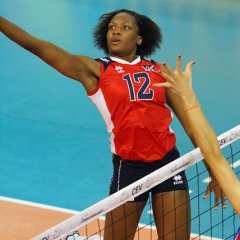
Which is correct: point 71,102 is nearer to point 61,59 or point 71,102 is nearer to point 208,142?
point 61,59

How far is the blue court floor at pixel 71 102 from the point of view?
317 inches

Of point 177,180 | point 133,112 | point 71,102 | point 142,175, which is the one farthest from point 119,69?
point 71,102

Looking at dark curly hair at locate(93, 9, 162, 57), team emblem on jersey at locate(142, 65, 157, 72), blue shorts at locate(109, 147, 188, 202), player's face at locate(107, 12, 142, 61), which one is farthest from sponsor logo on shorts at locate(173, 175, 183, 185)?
dark curly hair at locate(93, 9, 162, 57)

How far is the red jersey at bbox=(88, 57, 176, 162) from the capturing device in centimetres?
477

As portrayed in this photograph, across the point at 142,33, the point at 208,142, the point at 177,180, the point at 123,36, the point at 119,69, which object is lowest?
the point at 208,142

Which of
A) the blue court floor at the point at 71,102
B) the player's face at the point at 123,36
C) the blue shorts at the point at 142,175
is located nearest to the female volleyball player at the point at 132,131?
the blue shorts at the point at 142,175

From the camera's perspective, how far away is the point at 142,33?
5.42 m

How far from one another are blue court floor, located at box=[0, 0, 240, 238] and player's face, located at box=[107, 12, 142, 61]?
2.54 metres

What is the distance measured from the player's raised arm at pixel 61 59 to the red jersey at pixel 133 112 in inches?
3.4

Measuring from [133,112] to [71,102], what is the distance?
20.7 feet

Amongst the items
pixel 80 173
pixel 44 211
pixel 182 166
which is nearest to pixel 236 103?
pixel 80 173

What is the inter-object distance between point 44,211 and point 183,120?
283cm

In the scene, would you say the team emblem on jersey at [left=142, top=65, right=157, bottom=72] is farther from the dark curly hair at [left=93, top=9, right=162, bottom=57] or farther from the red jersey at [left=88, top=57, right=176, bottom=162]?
the dark curly hair at [left=93, top=9, right=162, bottom=57]

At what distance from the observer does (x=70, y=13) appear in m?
19.1
